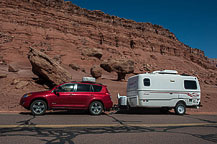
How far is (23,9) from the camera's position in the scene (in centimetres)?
5291

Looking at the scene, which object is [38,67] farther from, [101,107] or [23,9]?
[23,9]

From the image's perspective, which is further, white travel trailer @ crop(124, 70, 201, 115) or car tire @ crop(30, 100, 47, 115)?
white travel trailer @ crop(124, 70, 201, 115)

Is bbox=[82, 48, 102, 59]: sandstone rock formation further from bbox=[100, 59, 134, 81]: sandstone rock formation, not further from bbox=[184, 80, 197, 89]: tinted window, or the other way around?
bbox=[184, 80, 197, 89]: tinted window

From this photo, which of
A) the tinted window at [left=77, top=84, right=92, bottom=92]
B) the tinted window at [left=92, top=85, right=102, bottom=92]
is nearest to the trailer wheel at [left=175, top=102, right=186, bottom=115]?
the tinted window at [left=92, top=85, right=102, bottom=92]

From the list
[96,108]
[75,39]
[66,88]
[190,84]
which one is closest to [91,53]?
[75,39]

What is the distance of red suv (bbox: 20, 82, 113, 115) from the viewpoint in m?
8.92

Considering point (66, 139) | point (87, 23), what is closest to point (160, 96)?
point (66, 139)

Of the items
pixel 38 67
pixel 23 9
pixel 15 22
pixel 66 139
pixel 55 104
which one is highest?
pixel 23 9

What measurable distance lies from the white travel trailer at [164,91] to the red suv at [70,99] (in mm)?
2047

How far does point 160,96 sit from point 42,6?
57178 millimetres

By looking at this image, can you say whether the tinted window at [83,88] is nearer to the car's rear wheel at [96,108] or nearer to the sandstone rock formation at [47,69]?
the car's rear wheel at [96,108]

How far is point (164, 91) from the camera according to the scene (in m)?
10.9

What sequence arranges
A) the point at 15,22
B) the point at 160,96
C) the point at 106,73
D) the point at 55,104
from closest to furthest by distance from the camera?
the point at 55,104 < the point at 160,96 < the point at 106,73 < the point at 15,22

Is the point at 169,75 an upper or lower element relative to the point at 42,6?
lower
